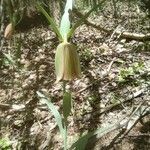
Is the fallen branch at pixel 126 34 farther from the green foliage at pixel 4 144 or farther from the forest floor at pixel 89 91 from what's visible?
the green foliage at pixel 4 144

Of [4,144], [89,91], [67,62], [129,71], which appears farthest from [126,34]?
[67,62]

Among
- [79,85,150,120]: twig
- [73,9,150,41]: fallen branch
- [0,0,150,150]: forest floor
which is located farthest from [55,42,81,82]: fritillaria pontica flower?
[73,9,150,41]: fallen branch

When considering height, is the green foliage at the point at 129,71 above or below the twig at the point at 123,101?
above

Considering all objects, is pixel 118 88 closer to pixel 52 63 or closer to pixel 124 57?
pixel 124 57

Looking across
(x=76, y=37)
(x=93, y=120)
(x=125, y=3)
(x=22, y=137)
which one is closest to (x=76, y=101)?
(x=93, y=120)

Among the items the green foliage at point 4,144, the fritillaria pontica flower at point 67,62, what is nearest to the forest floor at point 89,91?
the green foliage at point 4,144

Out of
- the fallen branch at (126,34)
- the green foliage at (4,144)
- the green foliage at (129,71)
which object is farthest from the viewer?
the fallen branch at (126,34)

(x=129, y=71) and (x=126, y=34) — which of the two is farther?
(x=126, y=34)

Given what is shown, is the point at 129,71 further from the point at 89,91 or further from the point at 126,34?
the point at 126,34

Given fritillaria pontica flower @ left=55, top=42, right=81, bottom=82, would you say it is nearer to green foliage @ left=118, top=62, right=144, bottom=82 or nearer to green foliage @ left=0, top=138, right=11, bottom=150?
green foliage @ left=0, top=138, right=11, bottom=150
